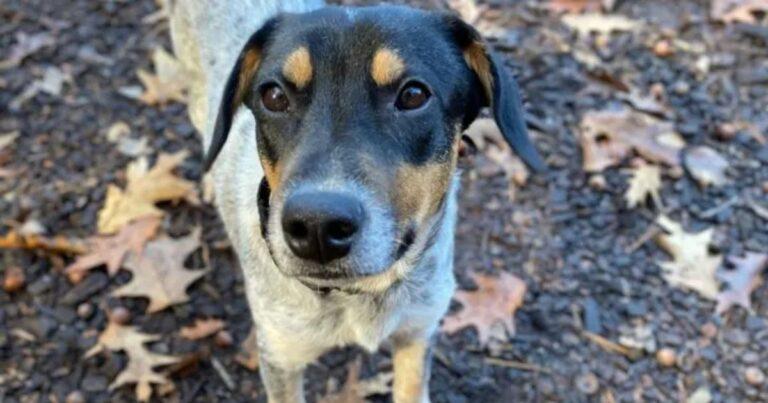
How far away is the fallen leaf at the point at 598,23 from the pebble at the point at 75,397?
422cm

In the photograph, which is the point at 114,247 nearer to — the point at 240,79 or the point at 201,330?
the point at 201,330

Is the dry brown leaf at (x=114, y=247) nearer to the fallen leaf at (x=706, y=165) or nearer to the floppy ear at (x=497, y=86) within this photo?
the floppy ear at (x=497, y=86)

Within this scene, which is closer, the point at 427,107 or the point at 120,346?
the point at 427,107

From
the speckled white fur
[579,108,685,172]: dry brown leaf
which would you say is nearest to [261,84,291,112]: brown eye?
the speckled white fur

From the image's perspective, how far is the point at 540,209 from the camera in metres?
5.38

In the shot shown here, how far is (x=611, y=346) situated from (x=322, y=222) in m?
2.65

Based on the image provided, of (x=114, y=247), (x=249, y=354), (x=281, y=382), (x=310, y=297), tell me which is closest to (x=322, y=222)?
(x=310, y=297)

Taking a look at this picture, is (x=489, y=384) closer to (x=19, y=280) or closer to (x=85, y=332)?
(x=85, y=332)

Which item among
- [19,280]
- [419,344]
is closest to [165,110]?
[19,280]

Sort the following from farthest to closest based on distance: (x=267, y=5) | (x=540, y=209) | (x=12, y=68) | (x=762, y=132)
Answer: (x=12, y=68)
(x=762, y=132)
(x=540, y=209)
(x=267, y=5)

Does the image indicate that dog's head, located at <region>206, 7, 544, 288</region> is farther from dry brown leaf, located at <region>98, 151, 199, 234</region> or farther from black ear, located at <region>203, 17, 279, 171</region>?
dry brown leaf, located at <region>98, 151, 199, 234</region>

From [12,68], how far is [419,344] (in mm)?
4078

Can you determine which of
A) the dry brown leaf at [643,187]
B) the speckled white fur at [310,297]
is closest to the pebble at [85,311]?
the speckled white fur at [310,297]

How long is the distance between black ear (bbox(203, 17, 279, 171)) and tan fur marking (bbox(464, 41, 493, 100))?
77 cm
